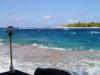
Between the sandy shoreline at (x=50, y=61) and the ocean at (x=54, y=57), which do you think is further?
the sandy shoreline at (x=50, y=61)

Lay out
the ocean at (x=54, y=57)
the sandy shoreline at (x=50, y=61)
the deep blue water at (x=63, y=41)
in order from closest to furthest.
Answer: the ocean at (x=54, y=57), the sandy shoreline at (x=50, y=61), the deep blue water at (x=63, y=41)

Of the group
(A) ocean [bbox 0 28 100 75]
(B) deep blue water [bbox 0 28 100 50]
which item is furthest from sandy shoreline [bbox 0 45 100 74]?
(B) deep blue water [bbox 0 28 100 50]

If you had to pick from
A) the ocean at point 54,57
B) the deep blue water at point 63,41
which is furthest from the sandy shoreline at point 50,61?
the deep blue water at point 63,41

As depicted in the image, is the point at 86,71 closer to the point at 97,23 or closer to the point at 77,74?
the point at 77,74

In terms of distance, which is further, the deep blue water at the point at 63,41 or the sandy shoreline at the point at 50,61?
the deep blue water at the point at 63,41

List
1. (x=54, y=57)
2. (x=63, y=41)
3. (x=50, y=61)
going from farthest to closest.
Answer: (x=63, y=41) → (x=54, y=57) → (x=50, y=61)

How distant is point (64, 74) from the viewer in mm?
2854

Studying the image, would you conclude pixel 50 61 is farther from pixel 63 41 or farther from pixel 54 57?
pixel 63 41

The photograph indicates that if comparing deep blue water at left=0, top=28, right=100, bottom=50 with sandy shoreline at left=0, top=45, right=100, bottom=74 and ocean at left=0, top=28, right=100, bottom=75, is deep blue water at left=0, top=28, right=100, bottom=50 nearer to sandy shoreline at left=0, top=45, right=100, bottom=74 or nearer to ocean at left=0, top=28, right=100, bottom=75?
ocean at left=0, top=28, right=100, bottom=75

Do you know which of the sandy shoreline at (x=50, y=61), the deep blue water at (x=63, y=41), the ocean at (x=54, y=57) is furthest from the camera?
the deep blue water at (x=63, y=41)

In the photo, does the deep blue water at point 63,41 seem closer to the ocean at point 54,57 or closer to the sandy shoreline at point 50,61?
the ocean at point 54,57

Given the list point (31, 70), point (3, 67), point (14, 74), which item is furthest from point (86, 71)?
point (14, 74)

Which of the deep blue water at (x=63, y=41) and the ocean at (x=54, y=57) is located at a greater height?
the ocean at (x=54, y=57)

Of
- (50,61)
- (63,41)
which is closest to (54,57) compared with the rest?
(50,61)
